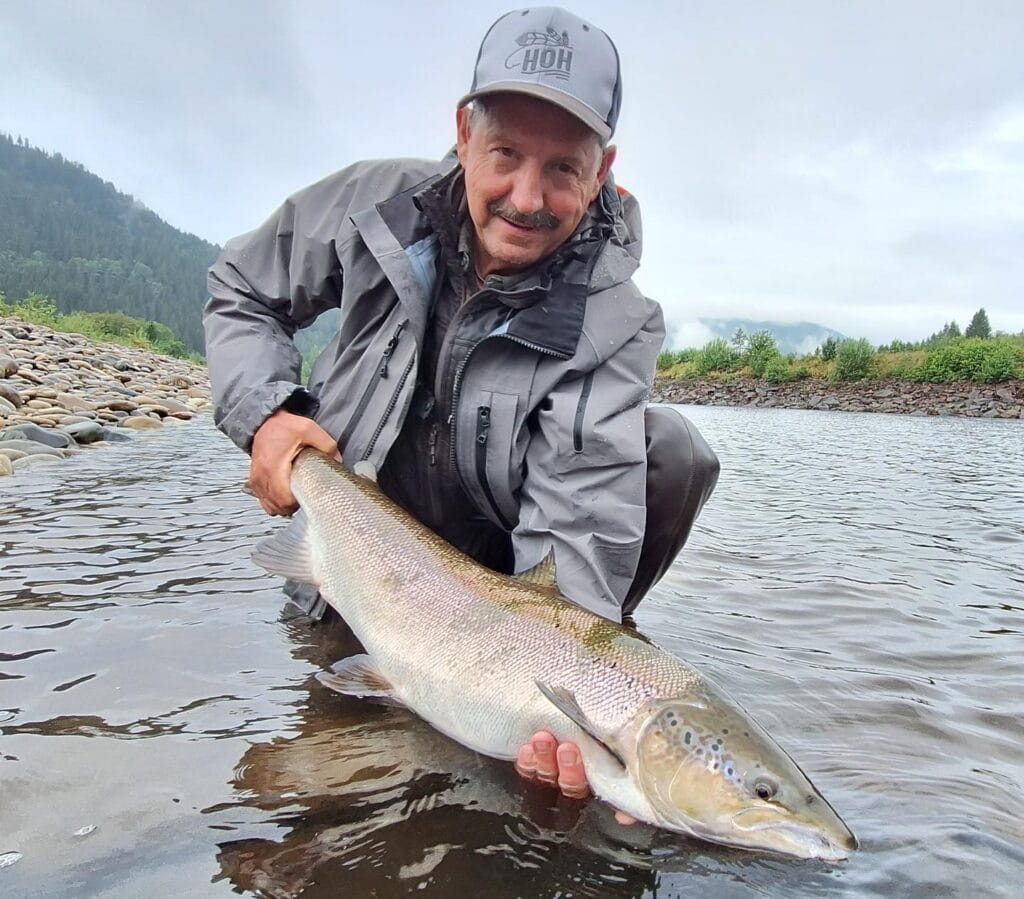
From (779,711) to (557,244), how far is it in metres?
1.78

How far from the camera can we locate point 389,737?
7.73 ft

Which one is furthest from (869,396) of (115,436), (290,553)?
(290,553)

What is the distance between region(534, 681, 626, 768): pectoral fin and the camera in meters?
1.92

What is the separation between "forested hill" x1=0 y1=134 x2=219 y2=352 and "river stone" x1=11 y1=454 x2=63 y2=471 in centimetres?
10142

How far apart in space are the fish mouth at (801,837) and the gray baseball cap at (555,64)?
2.05 metres

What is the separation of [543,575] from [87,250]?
16050cm

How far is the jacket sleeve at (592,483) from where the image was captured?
2512 millimetres

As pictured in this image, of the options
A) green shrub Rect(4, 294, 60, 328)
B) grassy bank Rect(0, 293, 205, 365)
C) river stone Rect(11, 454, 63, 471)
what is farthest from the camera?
grassy bank Rect(0, 293, 205, 365)

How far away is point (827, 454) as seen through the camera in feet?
42.4

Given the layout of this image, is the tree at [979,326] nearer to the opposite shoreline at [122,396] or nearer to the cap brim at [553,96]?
the opposite shoreline at [122,396]

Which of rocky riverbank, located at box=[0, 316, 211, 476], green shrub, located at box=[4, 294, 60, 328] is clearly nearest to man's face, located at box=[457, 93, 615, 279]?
rocky riverbank, located at box=[0, 316, 211, 476]

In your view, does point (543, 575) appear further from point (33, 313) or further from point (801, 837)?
point (33, 313)

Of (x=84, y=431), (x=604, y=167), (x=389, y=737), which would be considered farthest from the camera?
(x=84, y=431)

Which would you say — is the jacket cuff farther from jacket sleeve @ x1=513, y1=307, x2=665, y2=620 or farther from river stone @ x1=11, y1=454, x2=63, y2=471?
river stone @ x1=11, y1=454, x2=63, y2=471
